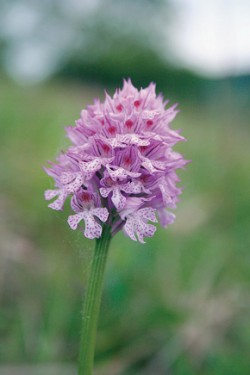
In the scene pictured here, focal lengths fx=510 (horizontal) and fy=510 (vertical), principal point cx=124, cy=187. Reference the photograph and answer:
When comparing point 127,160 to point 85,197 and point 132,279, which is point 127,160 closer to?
point 85,197

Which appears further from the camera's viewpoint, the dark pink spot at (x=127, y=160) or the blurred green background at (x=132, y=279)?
the blurred green background at (x=132, y=279)

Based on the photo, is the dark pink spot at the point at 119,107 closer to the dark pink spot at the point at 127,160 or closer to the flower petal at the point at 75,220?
the dark pink spot at the point at 127,160

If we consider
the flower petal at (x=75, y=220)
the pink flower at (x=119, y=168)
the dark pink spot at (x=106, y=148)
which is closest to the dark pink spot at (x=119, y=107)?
the pink flower at (x=119, y=168)

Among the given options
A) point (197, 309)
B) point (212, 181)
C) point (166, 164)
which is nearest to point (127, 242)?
point (197, 309)

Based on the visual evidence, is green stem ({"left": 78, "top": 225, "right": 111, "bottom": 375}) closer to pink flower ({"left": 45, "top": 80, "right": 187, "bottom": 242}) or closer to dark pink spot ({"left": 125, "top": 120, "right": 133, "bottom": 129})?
pink flower ({"left": 45, "top": 80, "right": 187, "bottom": 242})

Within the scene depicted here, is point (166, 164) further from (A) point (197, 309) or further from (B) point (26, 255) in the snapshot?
(B) point (26, 255)

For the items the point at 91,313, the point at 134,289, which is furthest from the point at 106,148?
the point at 134,289
